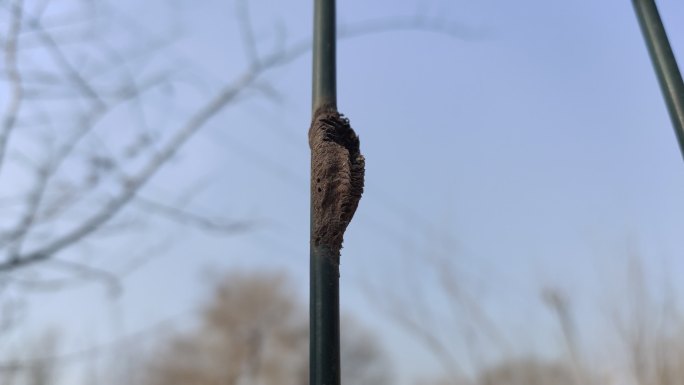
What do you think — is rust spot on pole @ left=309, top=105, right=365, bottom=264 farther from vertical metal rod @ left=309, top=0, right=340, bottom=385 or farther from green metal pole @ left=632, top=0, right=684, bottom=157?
green metal pole @ left=632, top=0, right=684, bottom=157

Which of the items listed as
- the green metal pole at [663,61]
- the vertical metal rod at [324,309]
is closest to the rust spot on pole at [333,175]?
the vertical metal rod at [324,309]

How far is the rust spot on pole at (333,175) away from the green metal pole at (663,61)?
89cm

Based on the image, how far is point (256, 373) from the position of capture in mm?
18250

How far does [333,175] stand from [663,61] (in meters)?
1.05

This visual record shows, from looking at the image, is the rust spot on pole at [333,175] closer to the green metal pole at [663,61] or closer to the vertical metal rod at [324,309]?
the vertical metal rod at [324,309]

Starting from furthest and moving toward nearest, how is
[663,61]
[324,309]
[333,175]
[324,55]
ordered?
[663,61] → [324,55] → [333,175] → [324,309]

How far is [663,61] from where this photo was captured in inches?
65.1

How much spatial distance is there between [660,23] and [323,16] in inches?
39.4

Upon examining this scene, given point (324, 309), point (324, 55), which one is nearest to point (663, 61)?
point (324, 55)

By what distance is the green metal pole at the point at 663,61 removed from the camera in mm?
1577

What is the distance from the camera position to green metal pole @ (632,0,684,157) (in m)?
1.58

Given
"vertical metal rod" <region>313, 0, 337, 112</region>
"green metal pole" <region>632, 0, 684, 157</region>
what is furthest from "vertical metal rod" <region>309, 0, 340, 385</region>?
"green metal pole" <region>632, 0, 684, 157</region>

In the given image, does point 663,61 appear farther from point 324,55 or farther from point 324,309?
point 324,309

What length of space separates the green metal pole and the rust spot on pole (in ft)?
2.92
